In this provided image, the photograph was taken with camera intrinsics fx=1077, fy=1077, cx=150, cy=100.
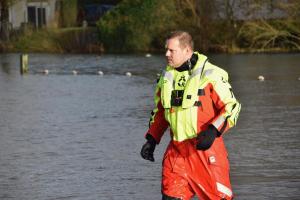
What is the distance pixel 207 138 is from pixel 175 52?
0.67m

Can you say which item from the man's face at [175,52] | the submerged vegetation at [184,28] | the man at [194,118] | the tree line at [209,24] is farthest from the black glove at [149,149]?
the submerged vegetation at [184,28]

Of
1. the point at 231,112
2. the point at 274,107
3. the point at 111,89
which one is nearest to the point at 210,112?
the point at 231,112

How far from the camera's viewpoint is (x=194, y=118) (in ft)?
25.8

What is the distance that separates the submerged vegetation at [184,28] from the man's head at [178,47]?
141 ft

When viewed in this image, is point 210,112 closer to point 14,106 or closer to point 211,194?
point 211,194

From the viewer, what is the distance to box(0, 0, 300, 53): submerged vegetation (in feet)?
170

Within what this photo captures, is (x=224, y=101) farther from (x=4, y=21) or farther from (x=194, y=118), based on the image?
(x=4, y=21)

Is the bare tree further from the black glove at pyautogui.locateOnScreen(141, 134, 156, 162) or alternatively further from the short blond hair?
the short blond hair

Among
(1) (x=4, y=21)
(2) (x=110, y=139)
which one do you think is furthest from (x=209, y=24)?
(2) (x=110, y=139)

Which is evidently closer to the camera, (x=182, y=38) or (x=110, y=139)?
(x=182, y=38)

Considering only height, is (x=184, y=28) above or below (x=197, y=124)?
below

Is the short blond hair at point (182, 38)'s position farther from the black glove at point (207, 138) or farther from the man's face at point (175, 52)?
the black glove at point (207, 138)

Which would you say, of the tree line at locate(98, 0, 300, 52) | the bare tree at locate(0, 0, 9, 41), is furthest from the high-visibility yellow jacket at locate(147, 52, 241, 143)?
the bare tree at locate(0, 0, 9, 41)

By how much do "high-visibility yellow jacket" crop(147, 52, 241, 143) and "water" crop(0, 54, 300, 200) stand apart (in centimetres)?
333
